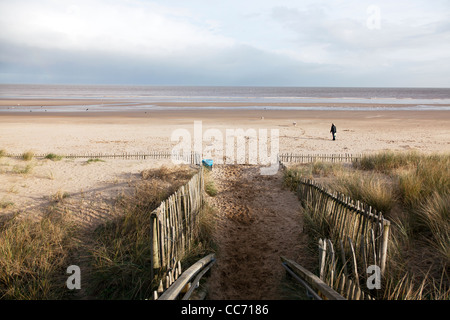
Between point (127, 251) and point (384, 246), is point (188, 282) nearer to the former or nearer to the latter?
point (127, 251)

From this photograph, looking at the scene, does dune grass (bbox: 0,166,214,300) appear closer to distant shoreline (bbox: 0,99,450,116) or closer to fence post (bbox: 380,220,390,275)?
fence post (bbox: 380,220,390,275)

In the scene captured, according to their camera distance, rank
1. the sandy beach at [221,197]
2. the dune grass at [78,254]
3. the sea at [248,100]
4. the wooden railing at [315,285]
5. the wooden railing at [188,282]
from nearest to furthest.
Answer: the wooden railing at [315,285]
the wooden railing at [188,282]
the dune grass at [78,254]
the sandy beach at [221,197]
the sea at [248,100]

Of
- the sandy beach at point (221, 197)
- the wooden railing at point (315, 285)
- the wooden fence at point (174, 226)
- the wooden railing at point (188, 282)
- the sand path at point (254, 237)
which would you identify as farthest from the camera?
the sandy beach at point (221, 197)

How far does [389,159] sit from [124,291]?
946 cm

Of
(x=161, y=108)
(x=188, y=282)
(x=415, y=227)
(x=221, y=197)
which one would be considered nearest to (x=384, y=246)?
(x=415, y=227)

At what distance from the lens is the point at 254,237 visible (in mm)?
6473

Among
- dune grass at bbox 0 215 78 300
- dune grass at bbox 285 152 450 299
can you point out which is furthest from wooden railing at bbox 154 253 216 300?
dune grass at bbox 285 152 450 299

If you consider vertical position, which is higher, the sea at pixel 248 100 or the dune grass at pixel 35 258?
the sea at pixel 248 100

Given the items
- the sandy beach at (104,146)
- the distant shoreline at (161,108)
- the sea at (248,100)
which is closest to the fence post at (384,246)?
the sandy beach at (104,146)

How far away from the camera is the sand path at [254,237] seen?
485 cm

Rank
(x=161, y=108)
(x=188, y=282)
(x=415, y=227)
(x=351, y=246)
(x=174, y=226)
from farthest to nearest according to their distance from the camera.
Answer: (x=161, y=108)
(x=415, y=227)
(x=174, y=226)
(x=188, y=282)
(x=351, y=246)

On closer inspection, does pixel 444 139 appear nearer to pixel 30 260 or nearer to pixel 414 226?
pixel 414 226

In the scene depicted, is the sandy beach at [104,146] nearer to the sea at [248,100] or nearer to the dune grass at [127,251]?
the dune grass at [127,251]

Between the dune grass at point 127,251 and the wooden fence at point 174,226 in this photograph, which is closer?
the wooden fence at point 174,226
